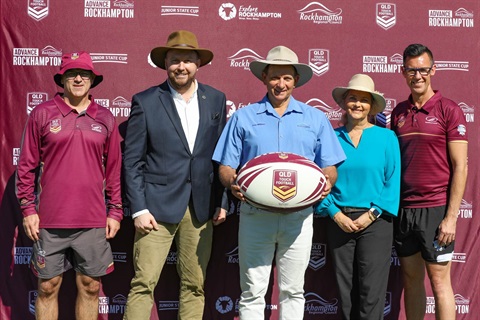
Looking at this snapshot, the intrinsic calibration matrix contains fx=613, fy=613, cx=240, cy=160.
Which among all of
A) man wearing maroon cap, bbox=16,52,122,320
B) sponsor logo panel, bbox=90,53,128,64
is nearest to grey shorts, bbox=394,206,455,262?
man wearing maroon cap, bbox=16,52,122,320

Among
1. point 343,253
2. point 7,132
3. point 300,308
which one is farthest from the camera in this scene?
point 7,132

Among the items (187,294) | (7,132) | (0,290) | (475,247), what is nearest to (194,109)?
(187,294)

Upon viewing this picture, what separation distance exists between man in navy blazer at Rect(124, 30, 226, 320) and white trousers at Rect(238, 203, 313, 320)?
0.44 meters

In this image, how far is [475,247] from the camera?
4.91 metres

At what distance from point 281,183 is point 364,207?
818 millimetres

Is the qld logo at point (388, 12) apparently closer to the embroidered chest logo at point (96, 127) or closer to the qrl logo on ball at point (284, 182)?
the qrl logo on ball at point (284, 182)

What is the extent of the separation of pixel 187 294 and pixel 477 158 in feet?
8.29

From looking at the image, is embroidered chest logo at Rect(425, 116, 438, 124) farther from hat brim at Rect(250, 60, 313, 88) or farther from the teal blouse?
hat brim at Rect(250, 60, 313, 88)

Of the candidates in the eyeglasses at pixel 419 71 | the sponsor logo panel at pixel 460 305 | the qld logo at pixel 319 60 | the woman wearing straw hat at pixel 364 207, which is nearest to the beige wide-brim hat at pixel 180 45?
the qld logo at pixel 319 60

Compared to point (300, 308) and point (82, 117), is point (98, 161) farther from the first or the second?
point (300, 308)

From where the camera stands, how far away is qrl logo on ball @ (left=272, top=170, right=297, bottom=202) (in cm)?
352

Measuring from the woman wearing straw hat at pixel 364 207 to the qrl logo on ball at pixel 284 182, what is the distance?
0.66 meters

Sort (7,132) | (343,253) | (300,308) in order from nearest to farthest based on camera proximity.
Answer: (300,308) → (343,253) → (7,132)

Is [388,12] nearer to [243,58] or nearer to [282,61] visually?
[243,58]
